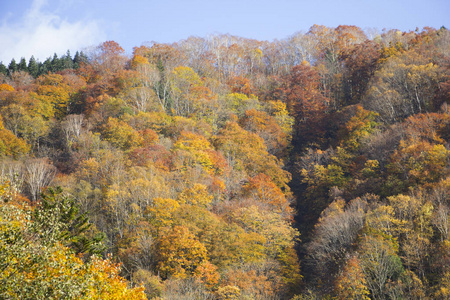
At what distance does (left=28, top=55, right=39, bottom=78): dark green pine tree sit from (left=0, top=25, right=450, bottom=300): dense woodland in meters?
0.65

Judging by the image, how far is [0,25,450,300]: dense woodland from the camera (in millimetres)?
28969

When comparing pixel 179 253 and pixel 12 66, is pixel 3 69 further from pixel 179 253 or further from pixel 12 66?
pixel 179 253

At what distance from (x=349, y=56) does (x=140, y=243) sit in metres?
54.7

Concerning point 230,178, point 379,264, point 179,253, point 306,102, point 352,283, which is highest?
point 306,102

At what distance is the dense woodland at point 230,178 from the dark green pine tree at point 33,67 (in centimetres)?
65

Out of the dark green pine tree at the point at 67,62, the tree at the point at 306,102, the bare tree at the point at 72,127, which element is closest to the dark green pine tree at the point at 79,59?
the dark green pine tree at the point at 67,62

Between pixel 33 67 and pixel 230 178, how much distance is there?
5816 centimetres

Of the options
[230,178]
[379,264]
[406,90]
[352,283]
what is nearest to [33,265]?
[352,283]

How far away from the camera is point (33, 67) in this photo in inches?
3388

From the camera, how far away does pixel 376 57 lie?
223ft

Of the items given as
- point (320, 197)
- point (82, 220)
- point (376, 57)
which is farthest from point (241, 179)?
point (376, 57)

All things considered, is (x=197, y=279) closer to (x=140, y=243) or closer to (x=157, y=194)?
(x=140, y=243)

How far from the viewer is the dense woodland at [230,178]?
95.0ft

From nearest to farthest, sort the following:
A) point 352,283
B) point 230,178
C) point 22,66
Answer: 1. point 352,283
2. point 230,178
3. point 22,66
